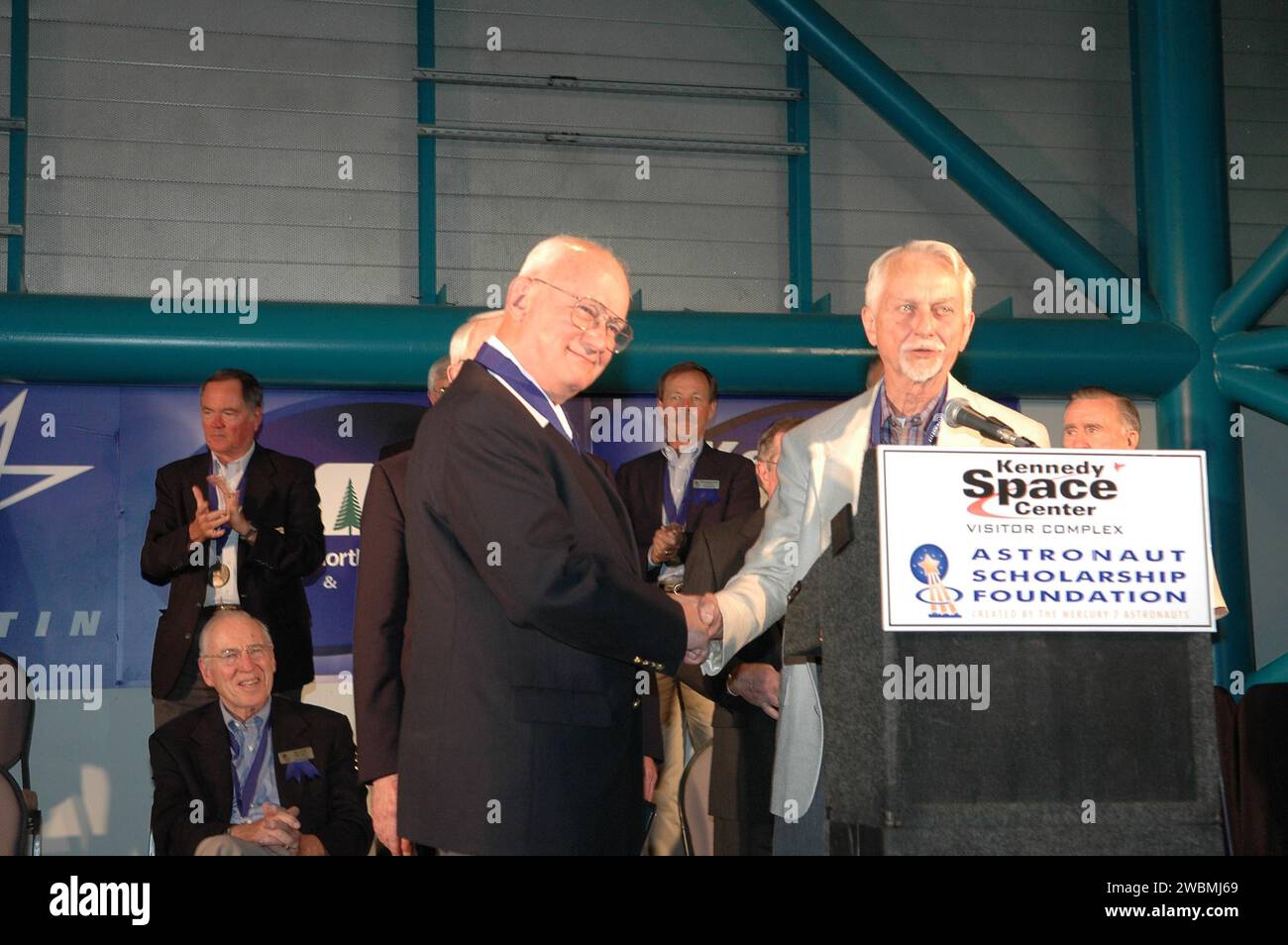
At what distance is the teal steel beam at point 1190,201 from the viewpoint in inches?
271

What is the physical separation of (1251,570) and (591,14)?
4763mm

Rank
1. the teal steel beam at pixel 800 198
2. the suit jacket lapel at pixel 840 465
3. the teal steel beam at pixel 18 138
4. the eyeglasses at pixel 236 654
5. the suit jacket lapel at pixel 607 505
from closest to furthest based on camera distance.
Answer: the suit jacket lapel at pixel 607 505
the suit jacket lapel at pixel 840 465
the eyeglasses at pixel 236 654
the teal steel beam at pixel 18 138
the teal steel beam at pixel 800 198

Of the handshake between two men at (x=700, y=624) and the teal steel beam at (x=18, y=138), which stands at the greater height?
the teal steel beam at (x=18, y=138)

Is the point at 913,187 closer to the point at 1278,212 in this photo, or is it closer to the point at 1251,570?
the point at 1278,212

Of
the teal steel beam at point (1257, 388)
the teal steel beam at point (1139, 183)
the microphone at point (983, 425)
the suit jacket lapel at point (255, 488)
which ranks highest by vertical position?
the teal steel beam at point (1139, 183)

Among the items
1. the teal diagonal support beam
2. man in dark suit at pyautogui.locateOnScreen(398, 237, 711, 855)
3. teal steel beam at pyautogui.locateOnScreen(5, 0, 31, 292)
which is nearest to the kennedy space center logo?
man in dark suit at pyautogui.locateOnScreen(398, 237, 711, 855)

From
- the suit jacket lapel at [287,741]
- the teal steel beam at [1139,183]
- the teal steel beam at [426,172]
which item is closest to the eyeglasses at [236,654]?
the suit jacket lapel at [287,741]

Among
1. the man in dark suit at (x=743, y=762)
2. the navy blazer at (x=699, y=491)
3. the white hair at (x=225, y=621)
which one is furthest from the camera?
the navy blazer at (x=699, y=491)

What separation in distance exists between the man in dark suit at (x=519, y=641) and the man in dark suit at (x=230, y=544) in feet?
9.67

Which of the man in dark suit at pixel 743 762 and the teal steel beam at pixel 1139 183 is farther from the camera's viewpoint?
the teal steel beam at pixel 1139 183

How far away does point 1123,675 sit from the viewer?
2006mm

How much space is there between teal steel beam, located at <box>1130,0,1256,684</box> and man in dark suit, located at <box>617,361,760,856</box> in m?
Answer: 2.48

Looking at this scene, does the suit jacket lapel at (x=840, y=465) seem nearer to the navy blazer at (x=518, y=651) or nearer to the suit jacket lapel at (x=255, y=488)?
the navy blazer at (x=518, y=651)

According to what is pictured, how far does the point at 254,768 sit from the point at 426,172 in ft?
12.6
